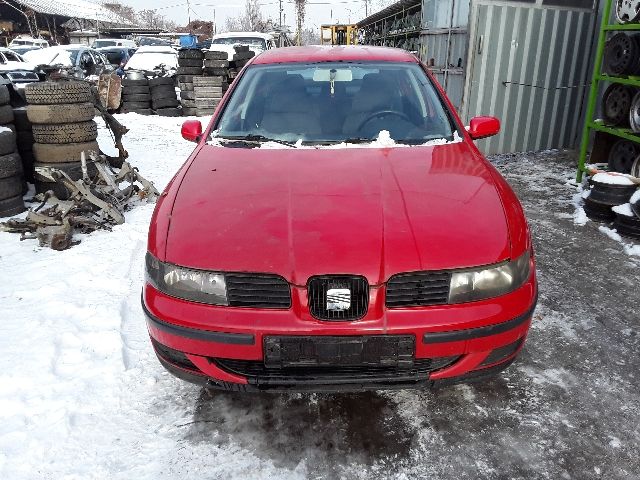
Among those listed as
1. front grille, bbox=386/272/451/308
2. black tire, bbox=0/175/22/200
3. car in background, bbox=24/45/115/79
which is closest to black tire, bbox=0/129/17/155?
black tire, bbox=0/175/22/200

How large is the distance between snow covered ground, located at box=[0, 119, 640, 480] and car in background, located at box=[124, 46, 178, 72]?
12.9 meters

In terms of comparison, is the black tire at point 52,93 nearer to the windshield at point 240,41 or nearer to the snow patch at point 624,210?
the snow patch at point 624,210

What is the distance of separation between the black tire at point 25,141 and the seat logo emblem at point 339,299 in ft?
15.6

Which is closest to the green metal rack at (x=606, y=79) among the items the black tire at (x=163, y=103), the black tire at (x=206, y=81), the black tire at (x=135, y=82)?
the black tire at (x=206, y=81)

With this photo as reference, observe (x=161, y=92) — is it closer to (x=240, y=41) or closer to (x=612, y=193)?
(x=240, y=41)

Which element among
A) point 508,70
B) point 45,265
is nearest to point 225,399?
point 45,265

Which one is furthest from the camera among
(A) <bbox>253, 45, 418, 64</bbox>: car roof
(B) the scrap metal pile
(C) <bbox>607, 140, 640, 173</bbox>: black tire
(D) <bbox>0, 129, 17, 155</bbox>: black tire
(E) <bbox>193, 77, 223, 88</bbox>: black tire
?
(E) <bbox>193, 77, 223, 88</bbox>: black tire

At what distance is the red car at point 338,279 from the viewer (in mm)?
1859

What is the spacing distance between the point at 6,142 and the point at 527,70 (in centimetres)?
697

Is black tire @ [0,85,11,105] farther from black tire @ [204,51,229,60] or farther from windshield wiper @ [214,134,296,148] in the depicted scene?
black tire @ [204,51,229,60]

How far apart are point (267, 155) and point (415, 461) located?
1.69 metres

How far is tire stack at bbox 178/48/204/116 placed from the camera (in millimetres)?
12383

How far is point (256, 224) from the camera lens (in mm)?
2043

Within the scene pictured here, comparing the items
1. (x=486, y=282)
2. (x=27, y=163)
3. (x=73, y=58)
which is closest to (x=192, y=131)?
(x=486, y=282)
